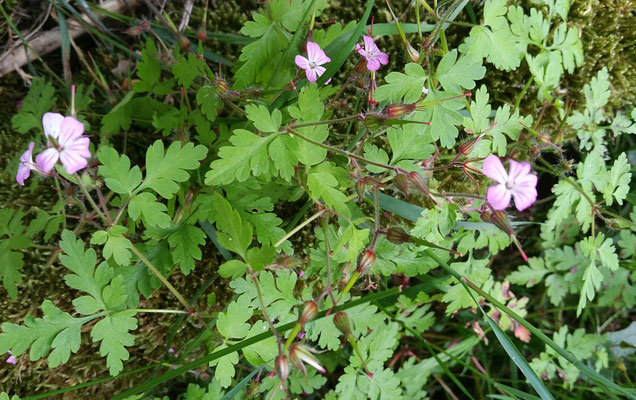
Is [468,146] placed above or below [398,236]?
above

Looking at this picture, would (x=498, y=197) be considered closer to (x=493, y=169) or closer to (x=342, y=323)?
(x=493, y=169)

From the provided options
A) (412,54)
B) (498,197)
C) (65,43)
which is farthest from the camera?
(65,43)

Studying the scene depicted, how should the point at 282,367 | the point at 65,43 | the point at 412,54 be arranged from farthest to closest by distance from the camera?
the point at 65,43 → the point at 412,54 → the point at 282,367

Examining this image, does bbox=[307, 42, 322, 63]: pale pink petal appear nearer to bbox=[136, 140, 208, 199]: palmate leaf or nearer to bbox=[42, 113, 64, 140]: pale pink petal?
bbox=[136, 140, 208, 199]: palmate leaf

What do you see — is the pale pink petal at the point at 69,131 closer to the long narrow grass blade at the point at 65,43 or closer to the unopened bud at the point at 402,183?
the unopened bud at the point at 402,183

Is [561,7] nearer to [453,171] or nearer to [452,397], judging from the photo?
[453,171]

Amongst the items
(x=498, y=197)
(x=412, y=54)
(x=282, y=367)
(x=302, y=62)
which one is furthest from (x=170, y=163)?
(x=498, y=197)

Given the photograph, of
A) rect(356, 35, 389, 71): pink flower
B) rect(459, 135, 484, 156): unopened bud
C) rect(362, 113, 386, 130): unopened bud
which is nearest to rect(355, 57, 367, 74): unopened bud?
rect(356, 35, 389, 71): pink flower
